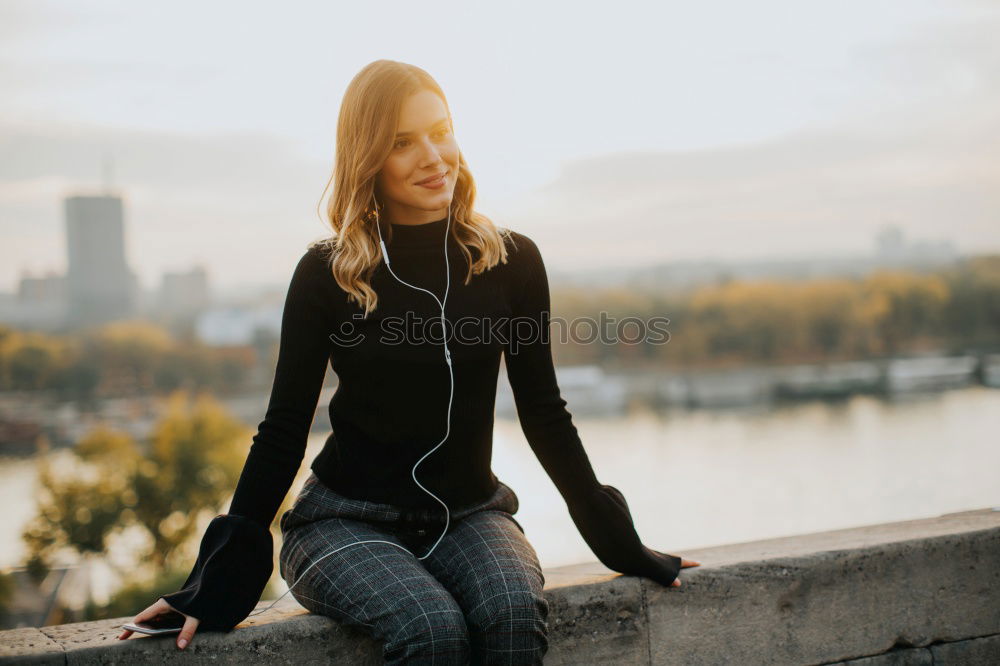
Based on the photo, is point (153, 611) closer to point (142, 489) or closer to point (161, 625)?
point (161, 625)

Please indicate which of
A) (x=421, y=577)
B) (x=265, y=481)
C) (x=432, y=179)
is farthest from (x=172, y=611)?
(x=432, y=179)

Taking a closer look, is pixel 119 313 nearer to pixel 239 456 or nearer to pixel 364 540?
pixel 239 456

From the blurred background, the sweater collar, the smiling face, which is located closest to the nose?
the smiling face

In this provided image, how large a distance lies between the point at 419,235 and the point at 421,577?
1.92ft

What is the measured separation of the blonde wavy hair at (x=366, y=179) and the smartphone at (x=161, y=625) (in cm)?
55

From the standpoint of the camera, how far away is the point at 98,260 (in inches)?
2030

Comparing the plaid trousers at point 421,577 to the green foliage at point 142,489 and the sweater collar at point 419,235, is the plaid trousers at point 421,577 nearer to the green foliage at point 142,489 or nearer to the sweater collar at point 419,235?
the sweater collar at point 419,235

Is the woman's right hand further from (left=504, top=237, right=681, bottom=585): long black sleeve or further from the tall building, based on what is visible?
the tall building

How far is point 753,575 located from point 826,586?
0.49ft

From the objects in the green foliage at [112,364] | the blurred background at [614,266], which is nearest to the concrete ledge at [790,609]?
the blurred background at [614,266]

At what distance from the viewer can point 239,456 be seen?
2969 centimetres

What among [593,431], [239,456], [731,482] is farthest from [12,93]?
[731,482]

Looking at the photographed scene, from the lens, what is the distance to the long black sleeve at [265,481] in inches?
55.9

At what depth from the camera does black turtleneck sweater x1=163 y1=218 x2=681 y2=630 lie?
145cm
